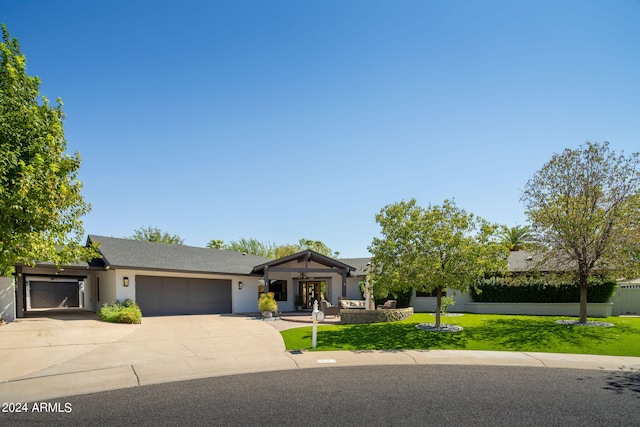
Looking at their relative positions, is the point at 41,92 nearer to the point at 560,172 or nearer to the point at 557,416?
the point at 557,416

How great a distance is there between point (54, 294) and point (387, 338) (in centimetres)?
3453

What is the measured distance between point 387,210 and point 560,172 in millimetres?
8246

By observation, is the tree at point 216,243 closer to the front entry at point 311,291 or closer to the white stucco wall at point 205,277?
the front entry at point 311,291

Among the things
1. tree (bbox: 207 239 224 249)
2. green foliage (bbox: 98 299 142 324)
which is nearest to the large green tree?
tree (bbox: 207 239 224 249)

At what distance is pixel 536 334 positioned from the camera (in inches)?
604

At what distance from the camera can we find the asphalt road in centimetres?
641

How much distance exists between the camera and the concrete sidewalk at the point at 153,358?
347 inches

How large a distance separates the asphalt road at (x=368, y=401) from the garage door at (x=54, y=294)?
34419 mm

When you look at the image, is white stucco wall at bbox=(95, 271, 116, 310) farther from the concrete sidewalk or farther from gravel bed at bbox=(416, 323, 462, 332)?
gravel bed at bbox=(416, 323, 462, 332)

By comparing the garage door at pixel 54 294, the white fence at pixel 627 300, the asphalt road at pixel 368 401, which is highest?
the asphalt road at pixel 368 401

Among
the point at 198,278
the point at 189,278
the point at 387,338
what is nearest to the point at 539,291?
the point at 387,338

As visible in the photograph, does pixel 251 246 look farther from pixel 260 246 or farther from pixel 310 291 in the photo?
pixel 310 291

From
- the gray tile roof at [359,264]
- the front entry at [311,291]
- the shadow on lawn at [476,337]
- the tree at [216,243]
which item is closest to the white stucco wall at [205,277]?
the front entry at [311,291]

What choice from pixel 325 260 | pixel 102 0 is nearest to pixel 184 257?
pixel 325 260
